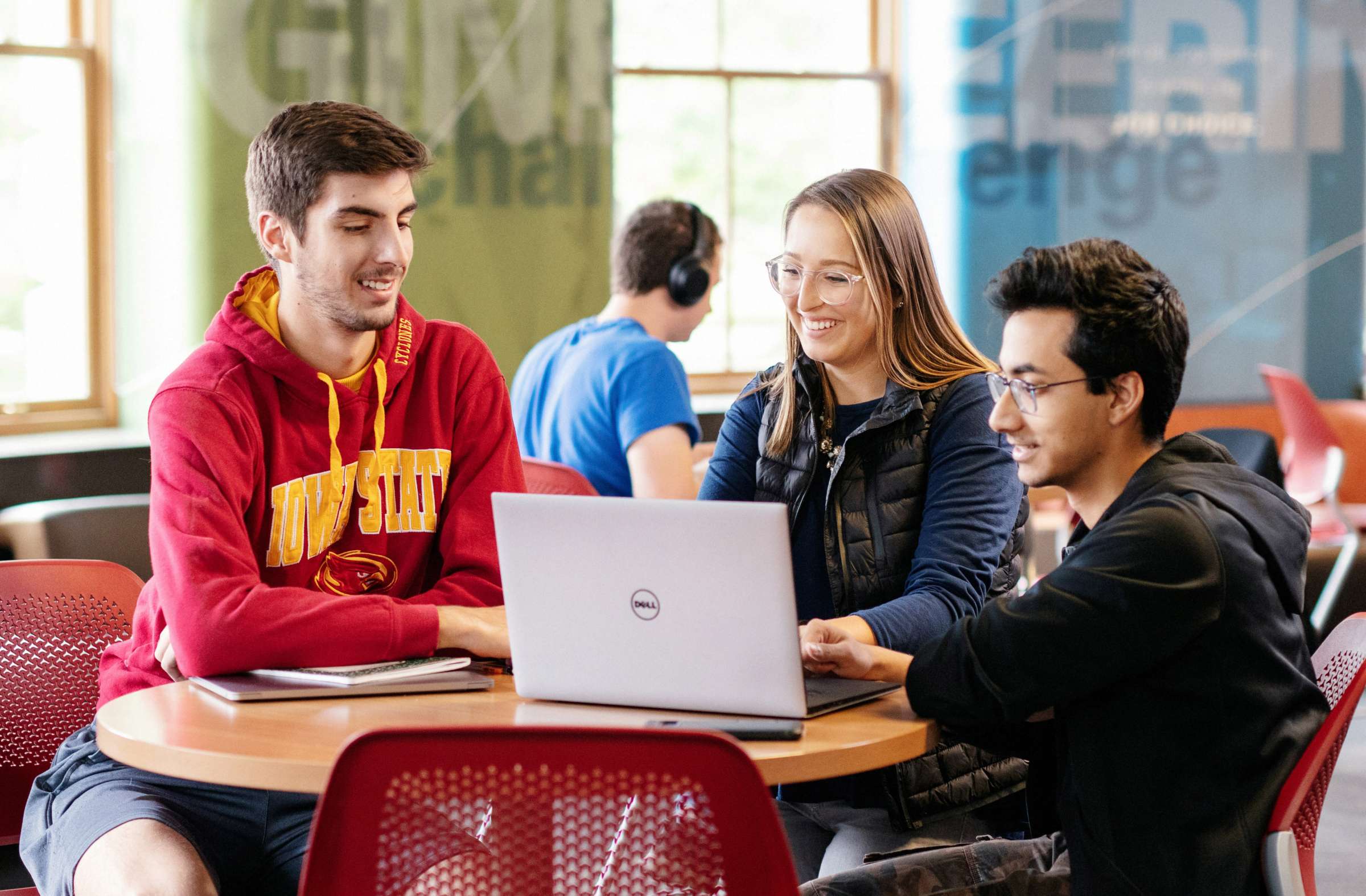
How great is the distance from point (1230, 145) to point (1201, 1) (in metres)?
0.66

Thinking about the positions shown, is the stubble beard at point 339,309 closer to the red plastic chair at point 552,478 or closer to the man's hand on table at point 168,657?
the man's hand on table at point 168,657

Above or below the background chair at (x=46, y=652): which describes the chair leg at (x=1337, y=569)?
below

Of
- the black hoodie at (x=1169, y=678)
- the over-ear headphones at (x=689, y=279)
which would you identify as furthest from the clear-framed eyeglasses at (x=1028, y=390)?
the over-ear headphones at (x=689, y=279)

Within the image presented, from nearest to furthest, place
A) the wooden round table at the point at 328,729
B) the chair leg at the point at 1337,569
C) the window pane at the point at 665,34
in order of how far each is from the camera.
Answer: the wooden round table at the point at 328,729, the chair leg at the point at 1337,569, the window pane at the point at 665,34

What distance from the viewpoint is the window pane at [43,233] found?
4711mm

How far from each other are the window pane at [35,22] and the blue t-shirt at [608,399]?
235 centimetres

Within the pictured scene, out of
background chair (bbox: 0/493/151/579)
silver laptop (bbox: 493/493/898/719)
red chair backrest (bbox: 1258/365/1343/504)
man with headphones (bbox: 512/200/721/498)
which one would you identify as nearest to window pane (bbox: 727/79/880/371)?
red chair backrest (bbox: 1258/365/1343/504)

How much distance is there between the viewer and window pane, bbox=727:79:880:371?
6.20 meters

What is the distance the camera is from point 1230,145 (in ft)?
21.5

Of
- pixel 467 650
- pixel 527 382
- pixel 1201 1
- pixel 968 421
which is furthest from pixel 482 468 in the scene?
pixel 1201 1

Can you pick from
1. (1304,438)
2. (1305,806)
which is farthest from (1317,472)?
(1305,806)

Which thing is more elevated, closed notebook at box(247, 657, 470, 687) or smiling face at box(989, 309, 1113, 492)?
smiling face at box(989, 309, 1113, 492)

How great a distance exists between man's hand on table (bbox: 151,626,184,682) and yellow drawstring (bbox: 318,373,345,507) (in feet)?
0.93

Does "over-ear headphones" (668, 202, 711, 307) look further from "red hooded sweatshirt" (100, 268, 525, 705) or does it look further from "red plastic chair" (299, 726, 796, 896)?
"red plastic chair" (299, 726, 796, 896)
